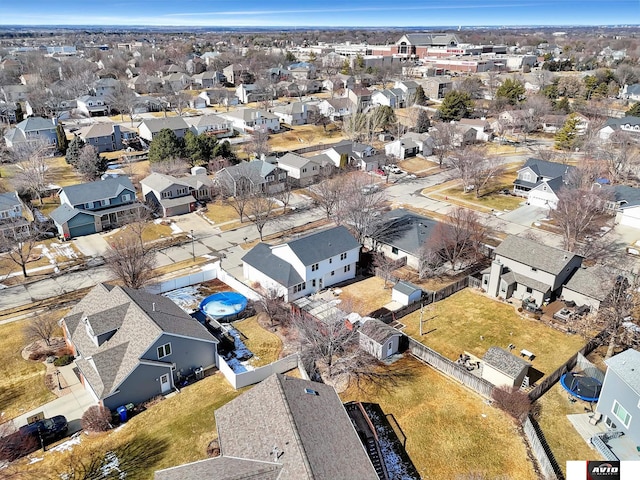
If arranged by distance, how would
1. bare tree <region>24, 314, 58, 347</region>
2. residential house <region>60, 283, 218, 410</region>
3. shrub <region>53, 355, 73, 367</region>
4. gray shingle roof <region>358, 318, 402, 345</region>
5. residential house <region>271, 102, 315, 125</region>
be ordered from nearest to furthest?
residential house <region>60, 283, 218, 410</region> → shrub <region>53, 355, 73, 367</region> → gray shingle roof <region>358, 318, 402, 345</region> → bare tree <region>24, 314, 58, 347</region> → residential house <region>271, 102, 315, 125</region>

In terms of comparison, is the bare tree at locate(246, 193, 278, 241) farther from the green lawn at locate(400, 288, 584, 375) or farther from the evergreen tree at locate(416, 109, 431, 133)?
the evergreen tree at locate(416, 109, 431, 133)

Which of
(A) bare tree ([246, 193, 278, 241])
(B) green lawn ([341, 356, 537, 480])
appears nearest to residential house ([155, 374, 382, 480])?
(B) green lawn ([341, 356, 537, 480])

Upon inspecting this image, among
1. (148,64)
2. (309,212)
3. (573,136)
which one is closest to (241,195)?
(309,212)

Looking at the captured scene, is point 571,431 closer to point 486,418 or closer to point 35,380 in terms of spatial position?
point 486,418

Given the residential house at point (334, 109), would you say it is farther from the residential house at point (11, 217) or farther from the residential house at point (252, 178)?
the residential house at point (11, 217)

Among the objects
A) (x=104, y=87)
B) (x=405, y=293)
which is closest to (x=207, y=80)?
(x=104, y=87)
